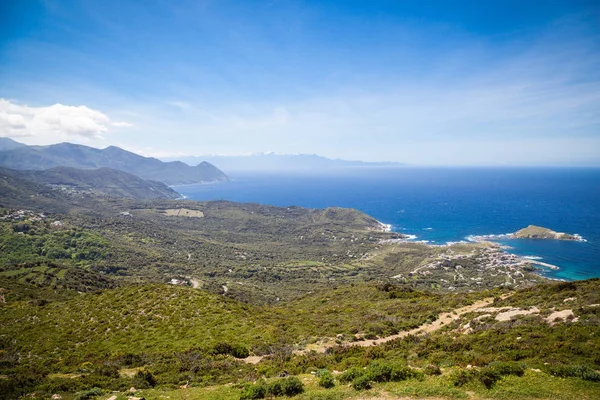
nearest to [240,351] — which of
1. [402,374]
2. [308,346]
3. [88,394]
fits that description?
[308,346]

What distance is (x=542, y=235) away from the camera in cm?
17338

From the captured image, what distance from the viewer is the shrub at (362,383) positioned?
1198cm

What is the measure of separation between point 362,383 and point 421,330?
1313 centimetres

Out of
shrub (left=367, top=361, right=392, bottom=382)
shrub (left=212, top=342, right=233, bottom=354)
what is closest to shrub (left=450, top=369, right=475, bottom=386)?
shrub (left=367, top=361, right=392, bottom=382)

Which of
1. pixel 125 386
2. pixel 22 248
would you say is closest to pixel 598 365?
pixel 125 386

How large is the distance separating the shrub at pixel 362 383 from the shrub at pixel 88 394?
1276 centimetres

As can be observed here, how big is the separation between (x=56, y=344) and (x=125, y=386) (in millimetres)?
13279

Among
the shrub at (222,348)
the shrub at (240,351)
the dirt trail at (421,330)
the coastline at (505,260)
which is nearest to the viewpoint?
the dirt trail at (421,330)

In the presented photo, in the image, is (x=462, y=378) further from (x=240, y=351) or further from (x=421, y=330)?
(x=240, y=351)

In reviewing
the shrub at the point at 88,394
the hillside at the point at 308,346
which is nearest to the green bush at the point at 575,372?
the hillside at the point at 308,346

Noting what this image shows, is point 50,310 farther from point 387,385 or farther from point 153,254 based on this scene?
point 153,254

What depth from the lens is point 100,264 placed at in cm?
13538

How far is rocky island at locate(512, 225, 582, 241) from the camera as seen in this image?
554 feet

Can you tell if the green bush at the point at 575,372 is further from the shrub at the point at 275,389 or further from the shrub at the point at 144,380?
the shrub at the point at 144,380
